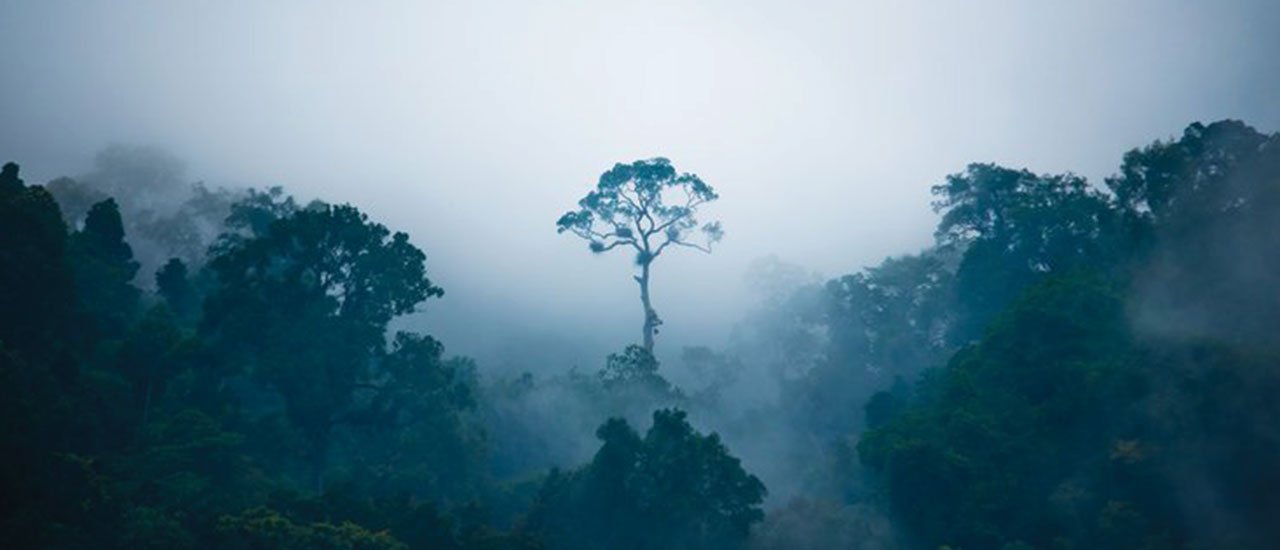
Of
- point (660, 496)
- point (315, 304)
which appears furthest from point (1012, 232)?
point (315, 304)

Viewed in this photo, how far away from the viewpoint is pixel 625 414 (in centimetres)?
3756

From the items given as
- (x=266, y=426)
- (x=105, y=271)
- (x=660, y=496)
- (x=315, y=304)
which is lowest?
(x=266, y=426)

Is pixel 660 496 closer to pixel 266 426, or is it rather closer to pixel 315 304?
pixel 315 304

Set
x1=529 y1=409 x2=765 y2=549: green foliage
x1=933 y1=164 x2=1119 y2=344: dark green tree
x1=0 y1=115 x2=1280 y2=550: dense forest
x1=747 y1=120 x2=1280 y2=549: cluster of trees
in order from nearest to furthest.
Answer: x1=0 y1=115 x2=1280 y2=550: dense forest < x1=747 y1=120 x2=1280 y2=549: cluster of trees < x1=529 y1=409 x2=765 y2=549: green foliage < x1=933 y1=164 x2=1119 y2=344: dark green tree

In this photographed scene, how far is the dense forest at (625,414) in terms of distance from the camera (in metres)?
20.8

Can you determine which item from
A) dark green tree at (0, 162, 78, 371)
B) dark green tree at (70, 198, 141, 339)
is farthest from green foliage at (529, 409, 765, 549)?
dark green tree at (70, 198, 141, 339)

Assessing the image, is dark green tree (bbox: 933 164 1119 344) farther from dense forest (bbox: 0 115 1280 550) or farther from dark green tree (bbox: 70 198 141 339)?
dark green tree (bbox: 70 198 141 339)

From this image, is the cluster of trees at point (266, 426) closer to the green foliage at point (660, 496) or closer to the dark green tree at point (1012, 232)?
the green foliage at point (660, 496)

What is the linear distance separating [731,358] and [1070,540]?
111 feet

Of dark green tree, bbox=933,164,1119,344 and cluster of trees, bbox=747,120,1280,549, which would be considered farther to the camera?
dark green tree, bbox=933,164,1119,344

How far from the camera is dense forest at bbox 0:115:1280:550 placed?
2080 centimetres

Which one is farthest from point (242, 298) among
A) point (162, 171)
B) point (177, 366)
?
point (162, 171)

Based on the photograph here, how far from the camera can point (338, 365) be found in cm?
2719

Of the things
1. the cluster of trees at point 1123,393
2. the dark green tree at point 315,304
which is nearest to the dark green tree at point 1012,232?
the cluster of trees at point 1123,393
